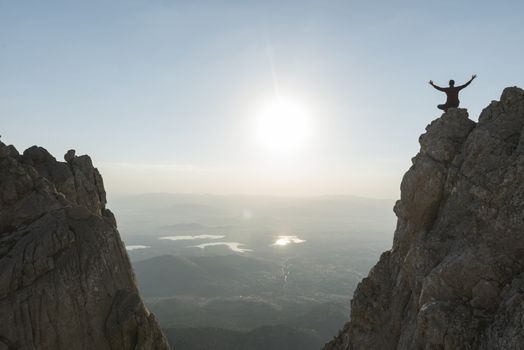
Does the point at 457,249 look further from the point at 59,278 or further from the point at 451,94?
the point at 59,278

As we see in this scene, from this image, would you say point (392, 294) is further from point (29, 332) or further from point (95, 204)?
point (95, 204)

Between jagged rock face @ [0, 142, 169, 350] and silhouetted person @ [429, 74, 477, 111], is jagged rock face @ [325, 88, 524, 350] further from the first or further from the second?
jagged rock face @ [0, 142, 169, 350]

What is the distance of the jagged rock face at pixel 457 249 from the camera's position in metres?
21.1

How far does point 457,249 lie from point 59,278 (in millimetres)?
31517

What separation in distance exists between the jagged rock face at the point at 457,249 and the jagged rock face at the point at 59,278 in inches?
876

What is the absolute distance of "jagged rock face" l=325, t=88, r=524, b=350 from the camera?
2114 cm

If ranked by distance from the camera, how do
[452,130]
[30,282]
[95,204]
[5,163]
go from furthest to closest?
[95,204]
[5,163]
[452,130]
[30,282]

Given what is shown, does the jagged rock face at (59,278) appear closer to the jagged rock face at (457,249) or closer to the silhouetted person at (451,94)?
the jagged rock face at (457,249)

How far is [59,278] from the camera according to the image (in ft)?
101

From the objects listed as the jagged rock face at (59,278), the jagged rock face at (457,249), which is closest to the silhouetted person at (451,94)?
the jagged rock face at (457,249)

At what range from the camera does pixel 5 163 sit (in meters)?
37.0

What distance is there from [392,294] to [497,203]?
14030 mm

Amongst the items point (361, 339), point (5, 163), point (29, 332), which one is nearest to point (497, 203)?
point (361, 339)

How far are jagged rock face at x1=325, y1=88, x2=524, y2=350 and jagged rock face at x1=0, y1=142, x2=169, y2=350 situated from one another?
22248mm
